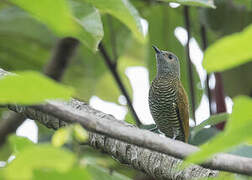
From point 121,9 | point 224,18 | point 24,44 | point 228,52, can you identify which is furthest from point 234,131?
point 24,44

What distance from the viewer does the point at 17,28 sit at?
3416 millimetres

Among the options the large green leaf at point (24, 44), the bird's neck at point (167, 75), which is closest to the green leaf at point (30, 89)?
the large green leaf at point (24, 44)

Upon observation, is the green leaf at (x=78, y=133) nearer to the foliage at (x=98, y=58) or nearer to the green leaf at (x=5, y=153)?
the foliage at (x=98, y=58)

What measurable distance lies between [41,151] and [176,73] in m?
3.35

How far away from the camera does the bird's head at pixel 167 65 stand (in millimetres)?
3696

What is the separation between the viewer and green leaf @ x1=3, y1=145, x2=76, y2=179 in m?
0.61

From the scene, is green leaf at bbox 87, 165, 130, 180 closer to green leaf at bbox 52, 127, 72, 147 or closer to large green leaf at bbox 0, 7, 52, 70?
green leaf at bbox 52, 127, 72, 147

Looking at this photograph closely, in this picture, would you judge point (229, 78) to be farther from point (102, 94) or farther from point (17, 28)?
point (17, 28)

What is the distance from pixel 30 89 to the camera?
2.05 ft

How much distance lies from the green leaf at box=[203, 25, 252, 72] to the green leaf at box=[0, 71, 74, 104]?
165 mm

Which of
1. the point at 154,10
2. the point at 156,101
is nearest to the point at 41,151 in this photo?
the point at 154,10

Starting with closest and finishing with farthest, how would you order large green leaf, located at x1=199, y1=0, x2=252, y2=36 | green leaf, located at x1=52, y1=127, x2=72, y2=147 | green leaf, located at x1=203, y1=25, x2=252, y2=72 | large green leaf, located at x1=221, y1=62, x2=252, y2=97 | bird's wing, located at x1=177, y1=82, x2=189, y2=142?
1. green leaf, located at x1=203, y1=25, x2=252, y2=72
2. green leaf, located at x1=52, y1=127, x2=72, y2=147
3. large green leaf, located at x1=199, y1=0, x2=252, y2=36
4. large green leaf, located at x1=221, y1=62, x2=252, y2=97
5. bird's wing, located at x1=177, y1=82, x2=189, y2=142

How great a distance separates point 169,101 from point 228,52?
2.99 m

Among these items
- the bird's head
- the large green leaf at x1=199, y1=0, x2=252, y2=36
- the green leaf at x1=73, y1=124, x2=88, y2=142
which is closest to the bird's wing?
the bird's head
